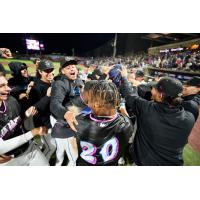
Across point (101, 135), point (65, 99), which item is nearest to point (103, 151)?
point (101, 135)

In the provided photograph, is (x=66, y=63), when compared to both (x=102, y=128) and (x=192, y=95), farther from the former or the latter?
(x=192, y=95)

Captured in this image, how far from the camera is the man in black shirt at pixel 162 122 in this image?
1.47 m

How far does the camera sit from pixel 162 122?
150 cm

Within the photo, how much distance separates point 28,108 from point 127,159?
4.11 feet

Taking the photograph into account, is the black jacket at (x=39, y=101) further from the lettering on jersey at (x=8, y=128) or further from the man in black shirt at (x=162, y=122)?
the man in black shirt at (x=162, y=122)

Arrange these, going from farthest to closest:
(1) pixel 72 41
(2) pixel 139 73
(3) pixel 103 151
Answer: (2) pixel 139 73
(1) pixel 72 41
(3) pixel 103 151

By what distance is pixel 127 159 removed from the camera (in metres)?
2.15

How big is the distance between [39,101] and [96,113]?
31.3 inches

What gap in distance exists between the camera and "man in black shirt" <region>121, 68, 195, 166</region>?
1.47 metres

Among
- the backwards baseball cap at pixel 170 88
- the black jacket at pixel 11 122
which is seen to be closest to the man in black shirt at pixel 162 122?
the backwards baseball cap at pixel 170 88
